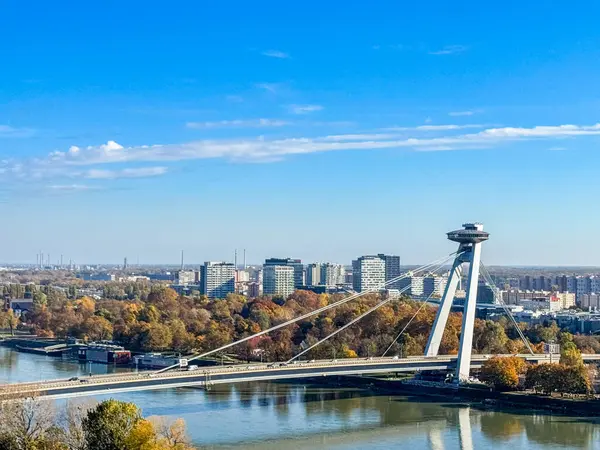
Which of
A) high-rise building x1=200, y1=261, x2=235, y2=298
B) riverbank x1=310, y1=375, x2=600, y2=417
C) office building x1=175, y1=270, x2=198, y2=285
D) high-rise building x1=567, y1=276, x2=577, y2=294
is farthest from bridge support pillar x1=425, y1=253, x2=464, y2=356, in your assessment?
office building x1=175, y1=270, x2=198, y2=285

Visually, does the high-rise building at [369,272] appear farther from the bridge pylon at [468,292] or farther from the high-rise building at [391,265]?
the bridge pylon at [468,292]

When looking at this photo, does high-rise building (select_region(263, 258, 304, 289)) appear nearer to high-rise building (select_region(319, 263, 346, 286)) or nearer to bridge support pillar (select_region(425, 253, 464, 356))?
high-rise building (select_region(319, 263, 346, 286))

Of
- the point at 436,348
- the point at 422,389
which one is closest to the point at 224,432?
the point at 422,389

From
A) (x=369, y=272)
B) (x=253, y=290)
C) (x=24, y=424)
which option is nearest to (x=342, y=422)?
(x=24, y=424)

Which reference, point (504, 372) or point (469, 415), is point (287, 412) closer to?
point (469, 415)

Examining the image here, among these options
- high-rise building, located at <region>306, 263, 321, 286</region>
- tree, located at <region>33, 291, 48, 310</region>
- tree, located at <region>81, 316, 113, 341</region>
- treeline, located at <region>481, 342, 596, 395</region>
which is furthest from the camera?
high-rise building, located at <region>306, 263, 321, 286</region>

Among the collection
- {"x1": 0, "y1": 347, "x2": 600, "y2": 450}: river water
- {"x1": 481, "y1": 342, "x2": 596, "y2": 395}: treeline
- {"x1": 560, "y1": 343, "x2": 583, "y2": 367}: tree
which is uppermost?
{"x1": 560, "y1": 343, "x2": 583, "y2": 367}: tree
